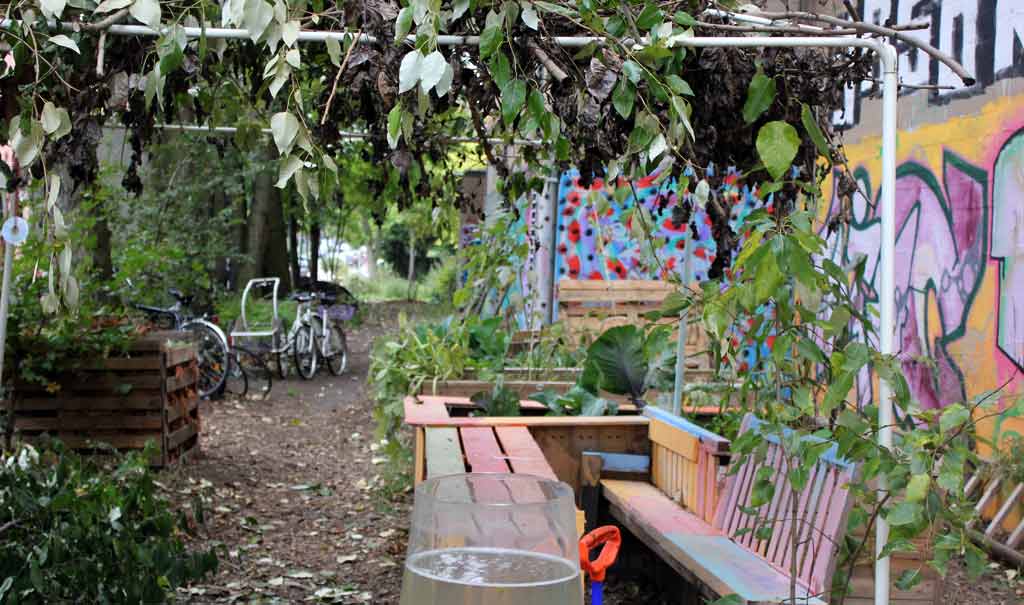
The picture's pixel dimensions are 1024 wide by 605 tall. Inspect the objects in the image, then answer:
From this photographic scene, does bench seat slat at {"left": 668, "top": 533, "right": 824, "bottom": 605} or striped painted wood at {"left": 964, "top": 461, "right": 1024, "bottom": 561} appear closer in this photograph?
bench seat slat at {"left": 668, "top": 533, "right": 824, "bottom": 605}

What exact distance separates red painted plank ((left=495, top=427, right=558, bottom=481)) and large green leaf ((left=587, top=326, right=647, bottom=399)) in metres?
0.84

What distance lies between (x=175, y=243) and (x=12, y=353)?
891 cm

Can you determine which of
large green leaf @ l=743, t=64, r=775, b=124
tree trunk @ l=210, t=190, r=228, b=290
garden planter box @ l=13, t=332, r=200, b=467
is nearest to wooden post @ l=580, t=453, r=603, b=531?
large green leaf @ l=743, t=64, r=775, b=124

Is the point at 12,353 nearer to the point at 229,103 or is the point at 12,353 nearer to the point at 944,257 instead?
the point at 229,103

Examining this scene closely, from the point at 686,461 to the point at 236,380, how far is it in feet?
28.6

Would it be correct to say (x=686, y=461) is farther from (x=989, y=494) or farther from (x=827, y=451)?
(x=989, y=494)

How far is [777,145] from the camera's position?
116 inches

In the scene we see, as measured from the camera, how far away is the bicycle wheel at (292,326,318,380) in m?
14.2

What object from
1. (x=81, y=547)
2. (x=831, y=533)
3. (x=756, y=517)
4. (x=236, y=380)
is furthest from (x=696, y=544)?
(x=236, y=380)

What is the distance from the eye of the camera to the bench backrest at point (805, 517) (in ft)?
12.0

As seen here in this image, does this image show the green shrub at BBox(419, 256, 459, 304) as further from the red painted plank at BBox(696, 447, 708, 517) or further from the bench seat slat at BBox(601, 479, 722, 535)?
the red painted plank at BBox(696, 447, 708, 517)

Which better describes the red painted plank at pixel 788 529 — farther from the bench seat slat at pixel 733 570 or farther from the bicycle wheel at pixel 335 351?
the bicycle wheel at pixel 335 351

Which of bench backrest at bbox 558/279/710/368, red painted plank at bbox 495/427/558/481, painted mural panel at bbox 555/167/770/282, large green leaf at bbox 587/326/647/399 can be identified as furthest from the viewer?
painted mural panel at bbox 555/167/770/282

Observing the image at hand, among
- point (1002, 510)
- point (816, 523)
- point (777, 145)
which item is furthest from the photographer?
point (1002, 510)
